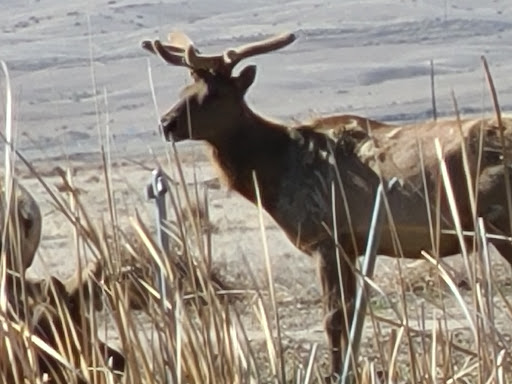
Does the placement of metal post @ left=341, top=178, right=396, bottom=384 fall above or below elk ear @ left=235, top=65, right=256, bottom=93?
above

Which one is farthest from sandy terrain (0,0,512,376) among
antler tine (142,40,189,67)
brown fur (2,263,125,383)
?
brown fur (2,263,125,383)

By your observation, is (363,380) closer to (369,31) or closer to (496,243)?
(496,243)

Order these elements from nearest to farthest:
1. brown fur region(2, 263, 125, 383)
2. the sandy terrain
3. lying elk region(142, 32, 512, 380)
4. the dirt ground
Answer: brown fur region(2, 263, 125, 383)
the dirt ground
lying elk region(142, 32, 512, 380)
the sandy terrain

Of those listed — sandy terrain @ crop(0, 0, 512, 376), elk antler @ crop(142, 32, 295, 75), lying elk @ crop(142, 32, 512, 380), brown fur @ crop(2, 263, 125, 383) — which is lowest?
sandy terrain @ crop(0, 0, 512, 376)

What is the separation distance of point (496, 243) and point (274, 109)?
9904mm

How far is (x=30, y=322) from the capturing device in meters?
4.00

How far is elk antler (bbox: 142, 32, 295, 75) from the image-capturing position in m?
9.06

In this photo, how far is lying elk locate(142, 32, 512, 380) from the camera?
8.73m

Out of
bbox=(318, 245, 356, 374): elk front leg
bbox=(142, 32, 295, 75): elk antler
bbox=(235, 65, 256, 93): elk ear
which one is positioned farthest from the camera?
bbox=(235, 65, 256, 93): elk ear

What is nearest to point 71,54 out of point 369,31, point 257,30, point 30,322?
point 257,30

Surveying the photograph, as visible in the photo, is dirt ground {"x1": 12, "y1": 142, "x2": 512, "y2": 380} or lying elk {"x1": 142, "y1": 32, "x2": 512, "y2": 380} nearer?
dirt ground {"x1": 12, "y1": 142, "x2": 512, "y2": 380}

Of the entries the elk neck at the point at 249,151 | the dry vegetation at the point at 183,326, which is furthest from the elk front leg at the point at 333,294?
the dry vegetation at the point at 183,326

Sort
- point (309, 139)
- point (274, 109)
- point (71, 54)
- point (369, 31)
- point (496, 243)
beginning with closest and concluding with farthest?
1. point (496, 243)
2. point (309, 139)
3. point (274, 109)
4. point (71, 54)
5. point (369, 31)

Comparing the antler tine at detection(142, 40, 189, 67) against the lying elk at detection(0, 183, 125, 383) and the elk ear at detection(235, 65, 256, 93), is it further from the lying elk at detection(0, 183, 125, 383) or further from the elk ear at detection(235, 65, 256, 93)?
the lying elk at detection(0, 183, 125, 383)
